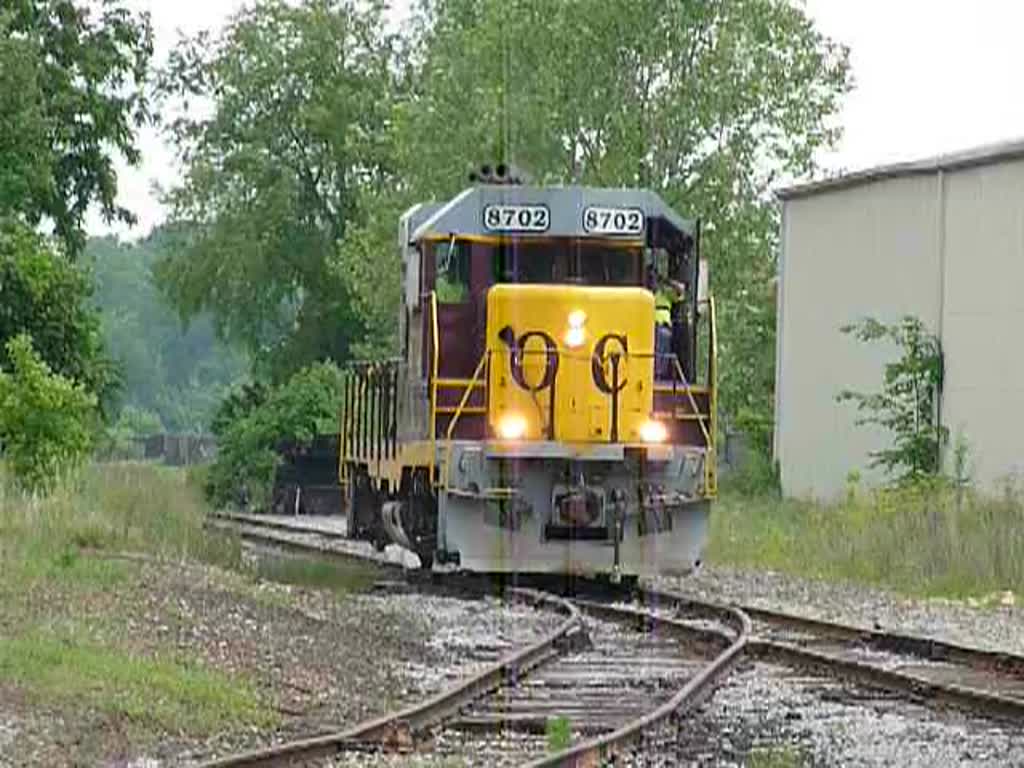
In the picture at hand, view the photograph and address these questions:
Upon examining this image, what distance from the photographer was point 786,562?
25.8 meters

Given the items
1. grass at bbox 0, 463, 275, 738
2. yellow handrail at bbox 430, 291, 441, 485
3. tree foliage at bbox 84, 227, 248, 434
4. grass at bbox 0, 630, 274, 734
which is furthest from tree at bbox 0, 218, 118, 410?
tree foliage at bbox 84, 227, 248, 434

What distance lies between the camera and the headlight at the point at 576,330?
19.9 m

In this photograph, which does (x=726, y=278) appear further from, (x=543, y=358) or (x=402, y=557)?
(x=543, y=358)

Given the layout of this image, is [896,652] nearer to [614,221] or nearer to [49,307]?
[614,221]

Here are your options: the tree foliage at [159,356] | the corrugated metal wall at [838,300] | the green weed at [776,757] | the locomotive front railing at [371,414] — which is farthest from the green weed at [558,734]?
the tree foliage at [159,356]

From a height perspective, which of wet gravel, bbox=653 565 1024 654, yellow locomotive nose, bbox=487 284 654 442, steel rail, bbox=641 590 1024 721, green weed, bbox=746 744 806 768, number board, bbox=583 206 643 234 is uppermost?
number board, bbox=583 206 643 234

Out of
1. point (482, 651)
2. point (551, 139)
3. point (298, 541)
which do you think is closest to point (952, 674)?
point (482, 651)

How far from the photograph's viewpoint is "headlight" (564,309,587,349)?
1994 centimetres

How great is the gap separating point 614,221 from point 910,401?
53.3 feet

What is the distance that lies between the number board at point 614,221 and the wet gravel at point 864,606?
351 cm

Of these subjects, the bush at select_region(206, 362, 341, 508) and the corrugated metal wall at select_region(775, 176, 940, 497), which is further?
the bush at select_region(206, 362, 341, 508)

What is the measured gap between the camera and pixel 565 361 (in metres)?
20.1

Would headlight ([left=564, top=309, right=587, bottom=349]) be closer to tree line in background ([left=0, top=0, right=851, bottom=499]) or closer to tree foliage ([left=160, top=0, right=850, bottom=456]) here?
tree line in background ([left=0, top=0, right=851, bottom=499])

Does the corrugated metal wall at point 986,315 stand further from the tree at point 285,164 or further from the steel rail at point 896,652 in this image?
the tree at point 285,164
